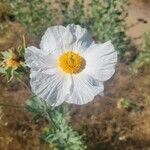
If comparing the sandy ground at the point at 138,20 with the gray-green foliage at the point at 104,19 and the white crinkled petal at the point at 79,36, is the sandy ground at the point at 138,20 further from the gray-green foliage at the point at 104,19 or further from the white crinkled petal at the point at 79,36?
the white crinkled petal at the point at 79,36

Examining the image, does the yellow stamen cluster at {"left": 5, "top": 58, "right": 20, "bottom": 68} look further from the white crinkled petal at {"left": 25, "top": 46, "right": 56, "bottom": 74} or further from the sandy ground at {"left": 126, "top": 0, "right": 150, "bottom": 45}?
the sandy ground at {"left": 126, "top": 0, "right": 150, "bottom": 45}

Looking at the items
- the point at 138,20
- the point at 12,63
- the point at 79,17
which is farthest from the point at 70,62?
the point at 138,20

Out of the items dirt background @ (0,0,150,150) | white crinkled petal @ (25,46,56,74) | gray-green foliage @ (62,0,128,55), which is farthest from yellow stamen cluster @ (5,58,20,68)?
gray-green foliage @ (62,0,128,55)

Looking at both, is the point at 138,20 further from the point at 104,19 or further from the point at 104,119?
the point at 104,119

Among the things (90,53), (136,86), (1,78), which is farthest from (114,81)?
(90,53)

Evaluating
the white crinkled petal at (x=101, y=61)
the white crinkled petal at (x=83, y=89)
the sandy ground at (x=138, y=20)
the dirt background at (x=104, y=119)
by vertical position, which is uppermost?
the white crinkled petal at (x=101, y=61)

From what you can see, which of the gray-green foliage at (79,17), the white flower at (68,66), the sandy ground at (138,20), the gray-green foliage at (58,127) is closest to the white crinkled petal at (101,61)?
the white flower at (68,66)

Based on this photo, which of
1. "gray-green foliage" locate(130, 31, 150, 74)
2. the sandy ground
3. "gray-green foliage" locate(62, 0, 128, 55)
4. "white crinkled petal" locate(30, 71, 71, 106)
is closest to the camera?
"white crinkled petal" locate(30, 71, 71, 106)
